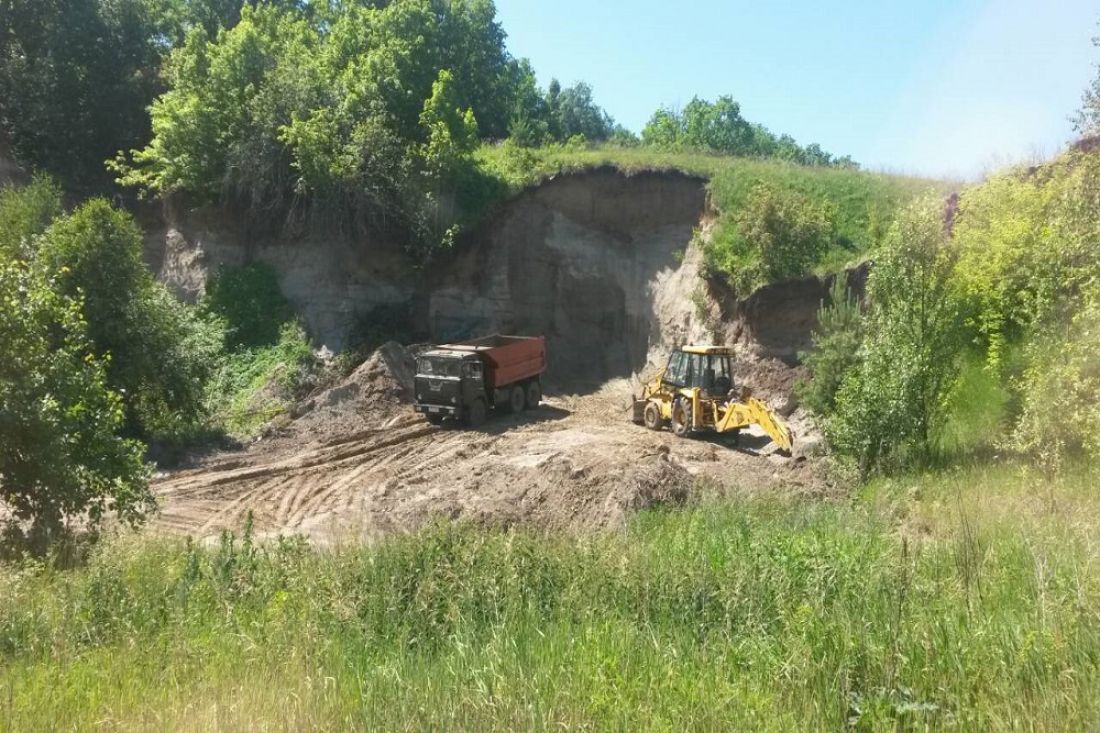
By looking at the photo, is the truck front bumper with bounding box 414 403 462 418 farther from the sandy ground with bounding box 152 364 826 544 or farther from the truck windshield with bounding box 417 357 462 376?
the truck windshield with bounding box 417 357 462 376

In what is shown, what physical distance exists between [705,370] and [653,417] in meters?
2.10

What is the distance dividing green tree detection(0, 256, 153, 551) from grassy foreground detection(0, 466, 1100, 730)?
201 centimetres

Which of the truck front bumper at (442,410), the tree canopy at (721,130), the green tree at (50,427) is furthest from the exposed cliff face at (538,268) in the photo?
the tree canopy at (721,130)

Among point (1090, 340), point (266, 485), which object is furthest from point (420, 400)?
point (1090, 340)

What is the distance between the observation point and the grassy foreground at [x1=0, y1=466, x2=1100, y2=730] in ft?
17.3

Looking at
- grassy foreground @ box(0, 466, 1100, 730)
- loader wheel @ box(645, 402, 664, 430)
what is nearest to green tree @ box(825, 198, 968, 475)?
loader wheel @ box(645, 402, 664, 430)

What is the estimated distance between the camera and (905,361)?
18.1 metres

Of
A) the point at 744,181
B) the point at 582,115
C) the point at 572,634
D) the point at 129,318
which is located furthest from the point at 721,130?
the point at 572,634

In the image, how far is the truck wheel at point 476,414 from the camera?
979 inches

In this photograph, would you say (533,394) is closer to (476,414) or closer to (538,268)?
(476,414)

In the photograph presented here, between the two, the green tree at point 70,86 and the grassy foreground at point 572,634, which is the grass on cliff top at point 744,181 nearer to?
the green tree at point 70,86

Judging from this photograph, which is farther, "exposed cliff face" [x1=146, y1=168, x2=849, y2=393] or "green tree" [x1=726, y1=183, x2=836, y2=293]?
"exposed cliff face" [x1=146, y1=168, x2=849, y2=393]

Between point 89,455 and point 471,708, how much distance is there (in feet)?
26.0

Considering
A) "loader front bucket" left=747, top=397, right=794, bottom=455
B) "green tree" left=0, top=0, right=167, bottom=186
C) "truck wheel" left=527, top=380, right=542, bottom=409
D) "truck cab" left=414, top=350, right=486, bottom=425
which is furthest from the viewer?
"green tree" left=0, top=0, right=167, bottom=186
